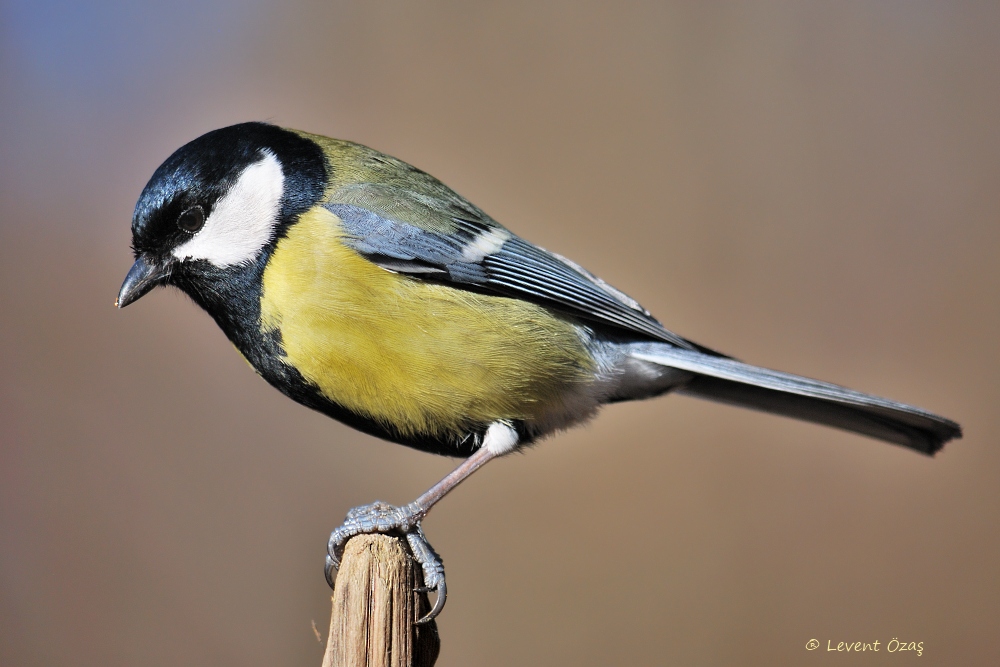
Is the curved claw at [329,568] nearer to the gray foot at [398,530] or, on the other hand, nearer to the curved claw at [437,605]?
the gray foot at [398,530]

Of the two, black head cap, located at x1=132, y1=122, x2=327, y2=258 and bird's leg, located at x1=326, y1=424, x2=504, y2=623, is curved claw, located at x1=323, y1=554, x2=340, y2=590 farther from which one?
black head cap, located at x1=132, y1=122, x2=327, y2=258

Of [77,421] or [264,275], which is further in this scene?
[77,421]

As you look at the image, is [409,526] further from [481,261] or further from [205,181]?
[205,181]

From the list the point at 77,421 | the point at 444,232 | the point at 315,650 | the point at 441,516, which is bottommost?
the point at 315,650

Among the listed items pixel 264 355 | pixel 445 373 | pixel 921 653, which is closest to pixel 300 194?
pixel 264 355

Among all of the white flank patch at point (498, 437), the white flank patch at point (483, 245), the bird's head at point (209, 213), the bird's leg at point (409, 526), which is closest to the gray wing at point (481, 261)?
the white flank patch at point (483, 245)

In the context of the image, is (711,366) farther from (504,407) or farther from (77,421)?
(77,421)

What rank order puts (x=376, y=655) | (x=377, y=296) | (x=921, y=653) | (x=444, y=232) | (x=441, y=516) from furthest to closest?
(x=441, y=516) < (x=921, y=653) < (x=444, y=232) < (x=377, y=296) < (x=376, y=655)

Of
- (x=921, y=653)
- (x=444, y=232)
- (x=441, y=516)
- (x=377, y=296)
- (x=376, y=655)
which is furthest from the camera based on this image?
(x=441, y=516)

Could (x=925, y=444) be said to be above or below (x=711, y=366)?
below
